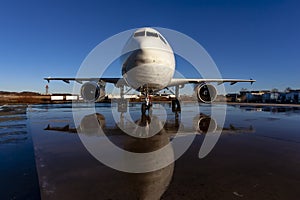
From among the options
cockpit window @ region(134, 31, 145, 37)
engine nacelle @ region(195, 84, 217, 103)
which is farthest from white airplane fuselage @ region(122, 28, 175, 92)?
engine nacelle @ region(195, 84, 217, 103)

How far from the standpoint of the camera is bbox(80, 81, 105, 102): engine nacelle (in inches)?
638

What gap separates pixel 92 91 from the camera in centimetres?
1658

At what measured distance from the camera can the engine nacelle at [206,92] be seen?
16266mm

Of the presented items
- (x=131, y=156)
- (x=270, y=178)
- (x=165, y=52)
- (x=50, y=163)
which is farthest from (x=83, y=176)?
(x=165, y=52)

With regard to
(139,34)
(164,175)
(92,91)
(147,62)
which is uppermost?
(139,34)

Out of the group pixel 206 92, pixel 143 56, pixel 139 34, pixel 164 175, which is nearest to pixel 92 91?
pixel 139 34

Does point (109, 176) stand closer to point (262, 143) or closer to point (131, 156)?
point (131, 156)

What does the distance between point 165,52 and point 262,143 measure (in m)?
6.21

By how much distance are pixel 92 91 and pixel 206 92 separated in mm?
10249

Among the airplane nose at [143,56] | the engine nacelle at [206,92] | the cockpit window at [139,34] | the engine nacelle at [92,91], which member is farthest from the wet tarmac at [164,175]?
the engine nacelle at [206,92]

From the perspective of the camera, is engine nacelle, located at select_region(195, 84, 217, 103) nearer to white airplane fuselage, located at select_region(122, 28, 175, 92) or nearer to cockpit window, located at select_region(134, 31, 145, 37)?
white airplane fuselage, located at select_region(122, 28, 175, 92)

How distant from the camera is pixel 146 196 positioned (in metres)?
2.55

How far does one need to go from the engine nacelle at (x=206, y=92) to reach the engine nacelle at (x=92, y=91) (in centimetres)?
845

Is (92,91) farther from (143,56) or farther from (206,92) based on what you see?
(206,92)
